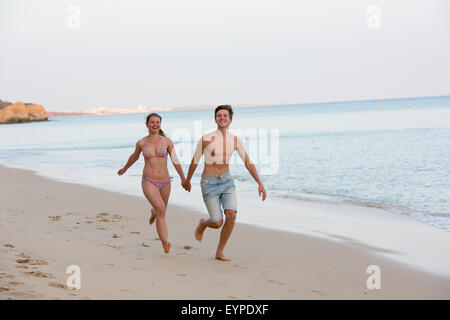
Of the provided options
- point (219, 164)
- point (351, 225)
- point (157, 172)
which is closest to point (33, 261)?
point (157, 172)

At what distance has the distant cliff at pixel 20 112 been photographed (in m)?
131

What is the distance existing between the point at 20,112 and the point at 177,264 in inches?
5553

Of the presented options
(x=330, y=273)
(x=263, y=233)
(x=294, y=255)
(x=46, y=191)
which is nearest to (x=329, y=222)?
(x=263, y=233)

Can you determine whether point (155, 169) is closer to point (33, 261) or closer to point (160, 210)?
point (160, 210)

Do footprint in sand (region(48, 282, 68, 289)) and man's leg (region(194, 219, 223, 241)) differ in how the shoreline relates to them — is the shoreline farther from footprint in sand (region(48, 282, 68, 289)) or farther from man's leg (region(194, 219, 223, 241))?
footprint in sand (region(48, 282, 68, 289))

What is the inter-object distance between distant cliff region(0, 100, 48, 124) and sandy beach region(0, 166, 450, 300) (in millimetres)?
134643

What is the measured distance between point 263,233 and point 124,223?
2362mm

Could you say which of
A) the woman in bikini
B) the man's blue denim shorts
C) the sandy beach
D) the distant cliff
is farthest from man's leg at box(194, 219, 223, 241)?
the distant cliff

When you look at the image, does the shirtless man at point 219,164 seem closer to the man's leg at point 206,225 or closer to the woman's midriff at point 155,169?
the man's leg at point 206,225

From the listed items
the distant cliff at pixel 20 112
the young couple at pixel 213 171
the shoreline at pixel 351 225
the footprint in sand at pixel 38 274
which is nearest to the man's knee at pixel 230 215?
the young couple at pixel 213 171

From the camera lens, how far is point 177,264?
571 centimetres

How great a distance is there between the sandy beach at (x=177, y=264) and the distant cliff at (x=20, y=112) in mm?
134643

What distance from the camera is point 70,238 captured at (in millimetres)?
6832
